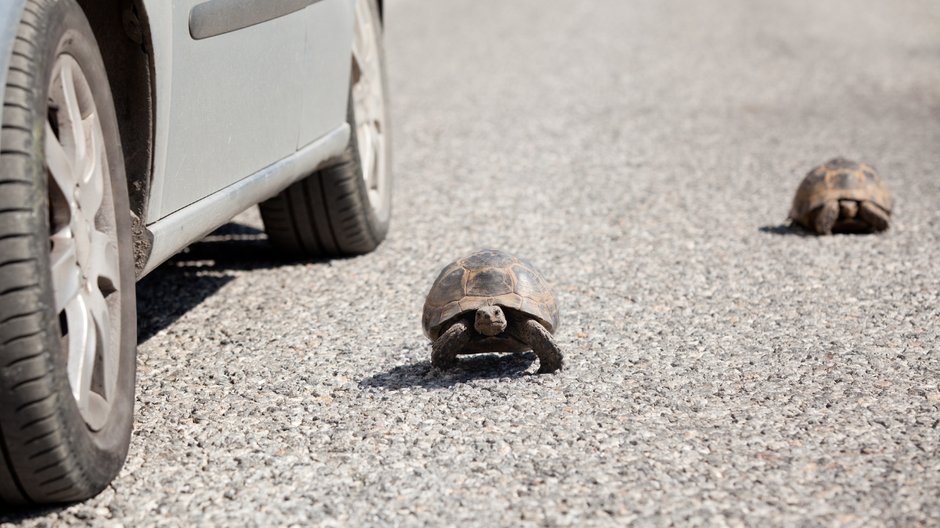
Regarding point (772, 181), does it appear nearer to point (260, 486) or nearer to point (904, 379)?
point (904, 379)

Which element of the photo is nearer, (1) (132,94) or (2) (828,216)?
(1) (132,94)

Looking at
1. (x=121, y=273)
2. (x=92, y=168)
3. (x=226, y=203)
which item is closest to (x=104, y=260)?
(x=121, y=273)

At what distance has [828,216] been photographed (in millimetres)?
6258

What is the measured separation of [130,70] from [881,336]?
9.08 feet

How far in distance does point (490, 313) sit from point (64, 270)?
1.45 metres

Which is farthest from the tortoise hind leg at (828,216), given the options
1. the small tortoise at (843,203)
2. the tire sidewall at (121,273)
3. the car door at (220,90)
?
the tire sidewall at (121,273)

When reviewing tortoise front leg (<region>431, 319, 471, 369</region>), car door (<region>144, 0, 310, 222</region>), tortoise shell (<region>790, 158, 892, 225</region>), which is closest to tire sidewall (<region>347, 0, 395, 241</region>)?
car door (<region>144, 0, 310, 222</region>)

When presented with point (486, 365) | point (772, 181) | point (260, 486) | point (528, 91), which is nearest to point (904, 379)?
point (486, 365)

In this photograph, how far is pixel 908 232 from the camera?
250 inches

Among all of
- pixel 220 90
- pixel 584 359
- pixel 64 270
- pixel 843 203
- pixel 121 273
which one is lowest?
pixel 584 359

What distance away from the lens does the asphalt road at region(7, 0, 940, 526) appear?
10.2ft

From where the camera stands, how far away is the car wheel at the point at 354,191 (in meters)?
5.50

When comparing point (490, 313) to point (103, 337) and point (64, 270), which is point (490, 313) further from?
point (64, 270)

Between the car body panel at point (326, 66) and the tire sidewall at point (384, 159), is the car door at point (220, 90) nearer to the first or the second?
the car body panel at point (326, 66)
